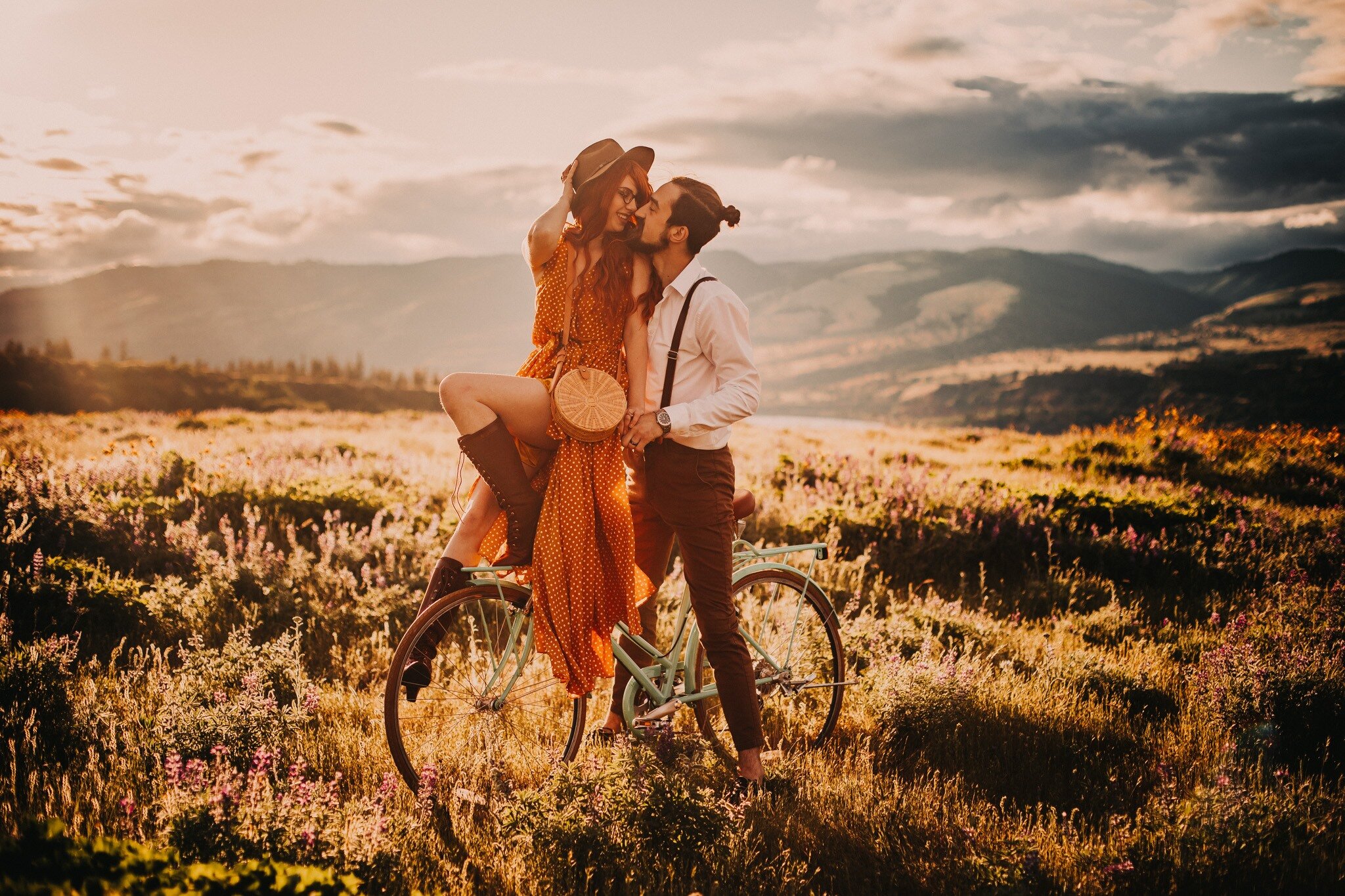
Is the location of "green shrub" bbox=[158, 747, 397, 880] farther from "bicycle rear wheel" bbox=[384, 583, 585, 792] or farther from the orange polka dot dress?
the orange polka dot dress

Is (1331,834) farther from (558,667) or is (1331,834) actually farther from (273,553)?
(273,553)

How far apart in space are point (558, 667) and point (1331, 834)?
3.73m

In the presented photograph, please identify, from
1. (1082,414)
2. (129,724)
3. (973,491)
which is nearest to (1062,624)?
(973,491)

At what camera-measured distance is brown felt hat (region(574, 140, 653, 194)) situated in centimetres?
356

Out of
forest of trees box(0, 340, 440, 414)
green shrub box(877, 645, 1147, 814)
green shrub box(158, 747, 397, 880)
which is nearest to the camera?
green shrub box(158, 747, 397, 880)

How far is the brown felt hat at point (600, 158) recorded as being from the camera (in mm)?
3564

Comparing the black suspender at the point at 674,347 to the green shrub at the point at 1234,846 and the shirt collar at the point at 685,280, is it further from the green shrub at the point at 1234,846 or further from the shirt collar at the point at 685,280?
the green shrub at the point at 1234,846

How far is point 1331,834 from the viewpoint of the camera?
349 centimetres

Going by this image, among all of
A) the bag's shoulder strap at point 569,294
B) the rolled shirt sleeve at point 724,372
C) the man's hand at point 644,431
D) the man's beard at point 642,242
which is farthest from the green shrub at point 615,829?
the man's beard at point 642,242

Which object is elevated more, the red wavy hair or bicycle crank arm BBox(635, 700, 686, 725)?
the red wavy hair

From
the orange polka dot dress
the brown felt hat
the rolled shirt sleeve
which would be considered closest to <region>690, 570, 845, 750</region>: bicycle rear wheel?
the orange polka dot dress

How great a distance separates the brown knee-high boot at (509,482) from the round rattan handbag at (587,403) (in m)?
0.28

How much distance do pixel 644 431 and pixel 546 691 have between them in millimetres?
2068

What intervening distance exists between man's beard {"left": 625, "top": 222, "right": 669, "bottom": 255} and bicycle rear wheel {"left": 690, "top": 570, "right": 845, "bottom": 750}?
1901 mm
